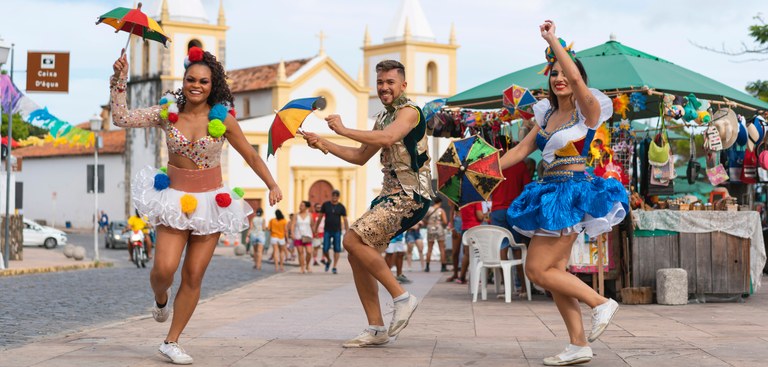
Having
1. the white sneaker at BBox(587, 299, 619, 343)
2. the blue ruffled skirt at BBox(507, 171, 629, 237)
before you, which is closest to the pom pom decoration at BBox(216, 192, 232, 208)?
the blue ruffled skirt at BBox(507, 171, 629, 237)

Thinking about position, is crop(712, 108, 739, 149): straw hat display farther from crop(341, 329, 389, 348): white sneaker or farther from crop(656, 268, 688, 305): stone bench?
crop(341, 329, 389, 348): white sneaker

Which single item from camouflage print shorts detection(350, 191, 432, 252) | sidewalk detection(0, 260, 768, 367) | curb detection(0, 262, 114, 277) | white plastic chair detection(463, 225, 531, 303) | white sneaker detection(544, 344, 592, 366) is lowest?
curb detection(0, 262, 114, 277)

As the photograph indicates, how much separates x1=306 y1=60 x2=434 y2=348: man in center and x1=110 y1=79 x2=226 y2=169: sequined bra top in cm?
79

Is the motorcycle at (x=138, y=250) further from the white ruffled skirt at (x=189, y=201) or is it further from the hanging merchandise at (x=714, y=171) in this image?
the white ruffled skirt at (x=189, y=201)

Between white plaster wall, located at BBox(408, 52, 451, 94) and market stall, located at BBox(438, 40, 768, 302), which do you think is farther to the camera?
white plaster wall, located at BBox(408, 52, 451, 94)

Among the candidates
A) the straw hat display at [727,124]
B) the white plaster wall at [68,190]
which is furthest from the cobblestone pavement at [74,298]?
the white plaster wall at [68,190]

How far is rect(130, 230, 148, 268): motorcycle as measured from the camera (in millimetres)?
26234

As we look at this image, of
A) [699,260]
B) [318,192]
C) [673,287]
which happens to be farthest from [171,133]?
[318,192]

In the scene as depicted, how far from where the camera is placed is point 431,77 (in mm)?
72250

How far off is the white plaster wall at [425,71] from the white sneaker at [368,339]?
2472 inches

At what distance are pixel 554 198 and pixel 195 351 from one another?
8.10 feet

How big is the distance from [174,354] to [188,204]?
90 centimetres

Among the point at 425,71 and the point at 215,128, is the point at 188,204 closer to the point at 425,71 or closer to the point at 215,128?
the point at 215,128

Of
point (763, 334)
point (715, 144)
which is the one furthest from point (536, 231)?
point (715, 144)
